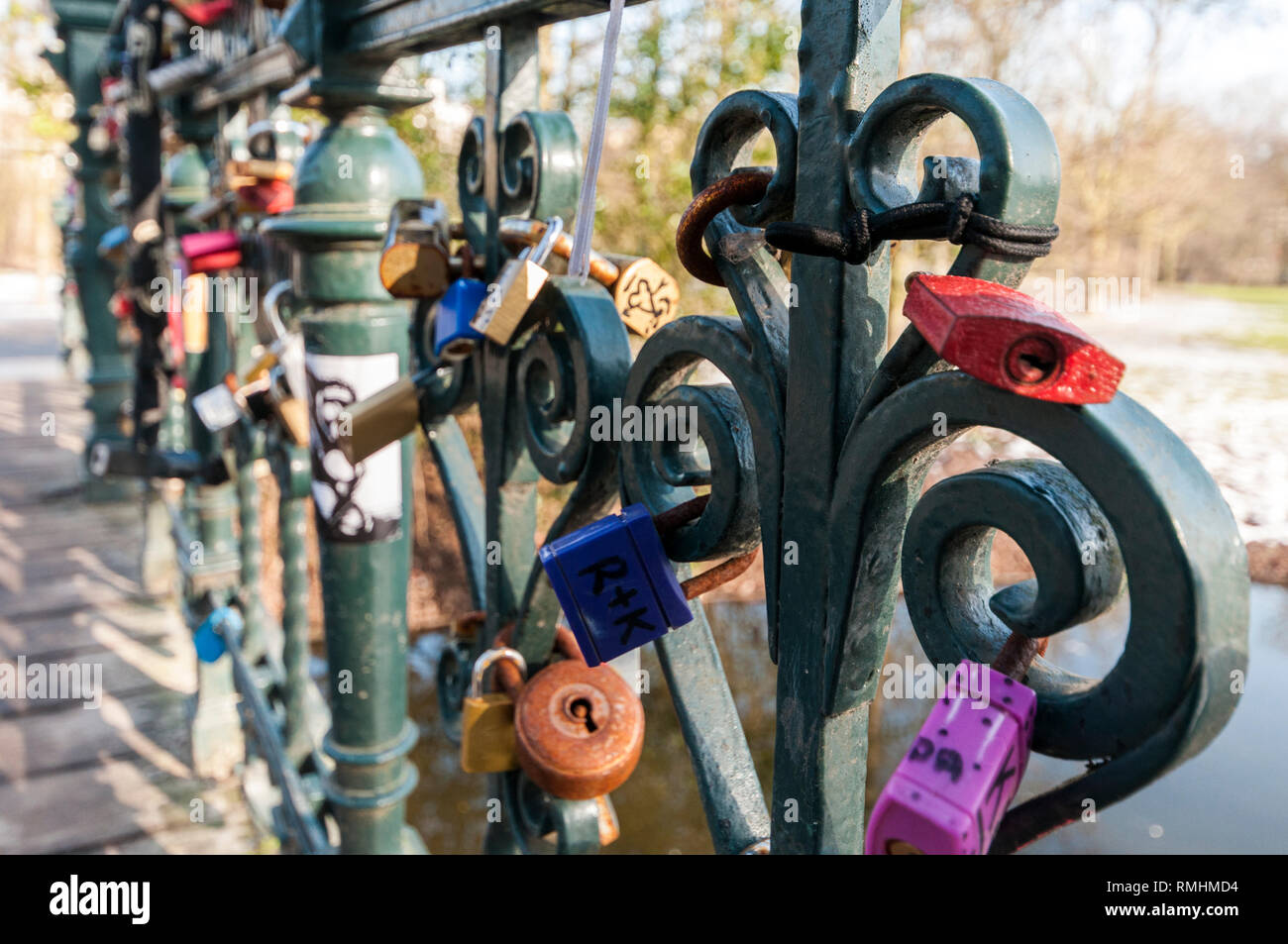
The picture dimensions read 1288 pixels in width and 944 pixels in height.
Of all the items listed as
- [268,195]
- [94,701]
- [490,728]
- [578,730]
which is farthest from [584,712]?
[94,701]

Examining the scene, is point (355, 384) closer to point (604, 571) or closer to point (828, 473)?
point (604, 571)

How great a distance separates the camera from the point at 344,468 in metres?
1.67

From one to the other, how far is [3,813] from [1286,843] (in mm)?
5924

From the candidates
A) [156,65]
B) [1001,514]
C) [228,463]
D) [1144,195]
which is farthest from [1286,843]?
[1144,195]

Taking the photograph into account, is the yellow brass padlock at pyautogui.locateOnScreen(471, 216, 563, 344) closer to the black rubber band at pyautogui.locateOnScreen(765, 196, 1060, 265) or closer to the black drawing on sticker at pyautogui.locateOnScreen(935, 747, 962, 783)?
the black rubber band at pyautogui.locateOnScreen(765, 196, 1060, 265)

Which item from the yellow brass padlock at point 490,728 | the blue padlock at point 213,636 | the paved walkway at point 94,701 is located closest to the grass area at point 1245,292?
the paved walkway at point 94,701

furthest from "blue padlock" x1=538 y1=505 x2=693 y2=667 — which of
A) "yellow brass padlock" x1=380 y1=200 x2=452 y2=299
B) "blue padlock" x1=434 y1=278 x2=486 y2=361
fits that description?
"yellow brass padlock" x1=380 y1=200 x2=452 y2=299

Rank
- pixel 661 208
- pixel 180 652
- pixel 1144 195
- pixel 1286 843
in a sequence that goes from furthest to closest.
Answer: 1. pixel 1144 195
2. pixel 661 208
3. pixel 1286 843
4. pixel 180 652

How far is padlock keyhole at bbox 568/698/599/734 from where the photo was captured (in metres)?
1.02

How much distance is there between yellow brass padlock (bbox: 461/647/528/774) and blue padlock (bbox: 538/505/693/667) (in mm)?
330

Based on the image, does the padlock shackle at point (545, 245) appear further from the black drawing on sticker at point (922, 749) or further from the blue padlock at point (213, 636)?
the blue padlock at point (213, 636)

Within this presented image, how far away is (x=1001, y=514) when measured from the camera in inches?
21.6

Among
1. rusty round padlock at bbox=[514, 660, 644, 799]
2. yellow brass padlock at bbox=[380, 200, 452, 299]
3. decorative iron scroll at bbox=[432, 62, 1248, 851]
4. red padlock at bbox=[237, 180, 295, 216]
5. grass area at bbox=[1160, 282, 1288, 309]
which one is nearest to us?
decorative iron scroll at bbox=[432, 62, 1248, 851]
